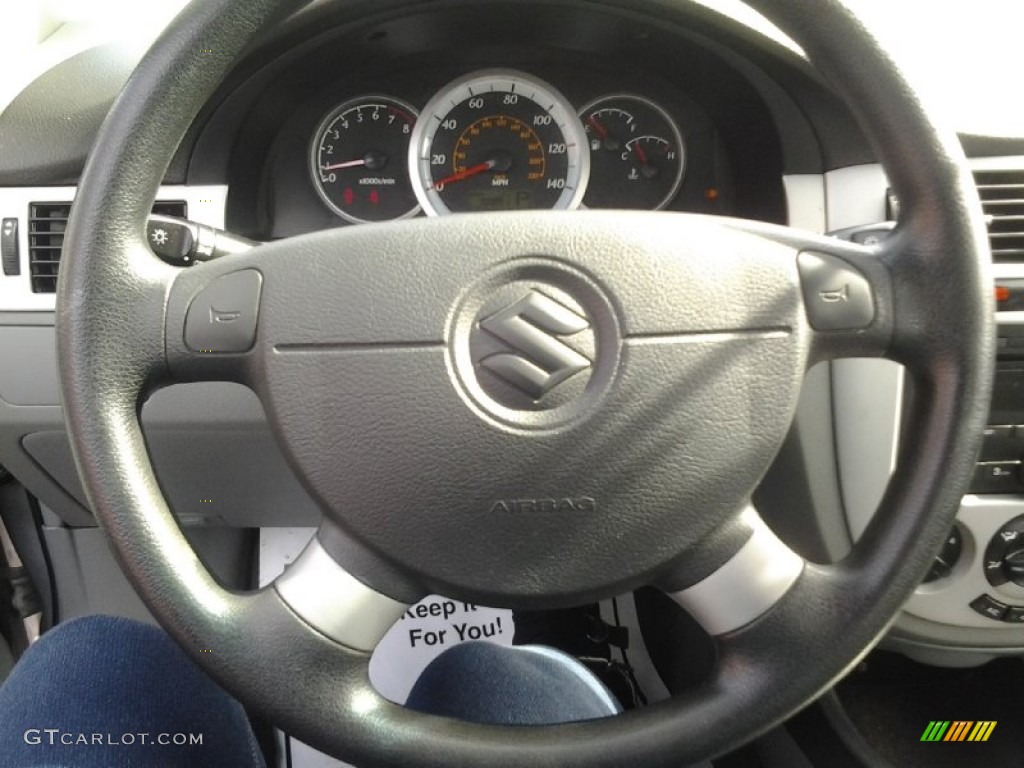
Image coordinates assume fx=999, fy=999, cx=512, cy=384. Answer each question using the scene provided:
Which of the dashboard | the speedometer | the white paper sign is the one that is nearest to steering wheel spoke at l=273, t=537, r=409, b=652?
the dashboard

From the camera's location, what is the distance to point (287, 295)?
2.23 feet

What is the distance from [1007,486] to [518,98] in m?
0.68

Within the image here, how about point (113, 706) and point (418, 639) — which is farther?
point (418, 639)

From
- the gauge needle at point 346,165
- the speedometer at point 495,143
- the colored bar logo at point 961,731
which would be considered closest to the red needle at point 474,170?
the speedometer at point 495,143

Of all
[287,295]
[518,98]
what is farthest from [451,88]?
[287,295]

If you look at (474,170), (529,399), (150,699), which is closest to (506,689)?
(150,699)

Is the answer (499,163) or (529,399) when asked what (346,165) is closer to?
(499,163)

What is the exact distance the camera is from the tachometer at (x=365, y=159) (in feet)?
3.83

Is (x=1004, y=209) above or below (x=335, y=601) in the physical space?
above

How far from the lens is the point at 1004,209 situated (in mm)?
984

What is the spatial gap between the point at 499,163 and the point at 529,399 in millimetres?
573

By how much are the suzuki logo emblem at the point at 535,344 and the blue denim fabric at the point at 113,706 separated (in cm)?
48
